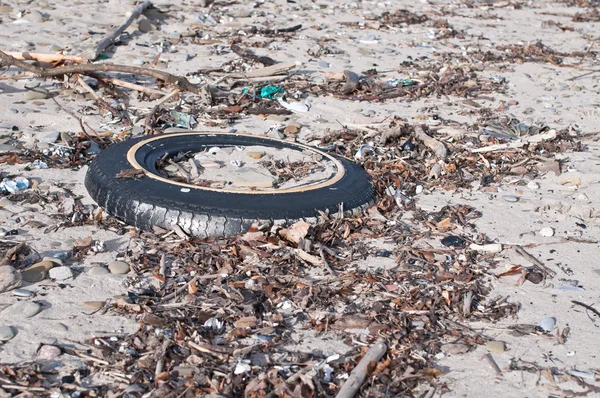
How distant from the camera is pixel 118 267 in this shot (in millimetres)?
3566

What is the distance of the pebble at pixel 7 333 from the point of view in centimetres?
293

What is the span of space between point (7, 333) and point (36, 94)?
3.77 metres

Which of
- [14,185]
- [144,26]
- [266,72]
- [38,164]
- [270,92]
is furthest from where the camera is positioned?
[144,26]

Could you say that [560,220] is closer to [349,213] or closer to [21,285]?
[349,213]

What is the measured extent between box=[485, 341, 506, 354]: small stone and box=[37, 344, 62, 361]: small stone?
1.75 metres

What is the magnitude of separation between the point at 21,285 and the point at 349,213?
5.97 ft

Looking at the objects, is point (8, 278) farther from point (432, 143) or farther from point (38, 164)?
point (432, 143)

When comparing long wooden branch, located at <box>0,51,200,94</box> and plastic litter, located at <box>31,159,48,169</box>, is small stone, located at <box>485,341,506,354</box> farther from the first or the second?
long wooden branch, located at <box>0,51,200,94</box>

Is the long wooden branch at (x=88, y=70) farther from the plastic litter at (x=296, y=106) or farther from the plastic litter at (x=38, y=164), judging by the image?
the plastic litter at (x=38, y=164)

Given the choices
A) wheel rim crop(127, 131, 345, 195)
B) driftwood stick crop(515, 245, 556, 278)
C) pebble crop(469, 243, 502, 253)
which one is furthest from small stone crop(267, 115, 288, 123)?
driftwood stick crop(515, 245, 556, 278)

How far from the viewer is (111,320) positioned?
311cm

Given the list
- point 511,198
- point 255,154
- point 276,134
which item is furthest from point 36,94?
point 511,198

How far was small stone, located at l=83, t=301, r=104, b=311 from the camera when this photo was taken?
320 centimetres

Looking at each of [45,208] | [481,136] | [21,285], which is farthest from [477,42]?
[21,285]
